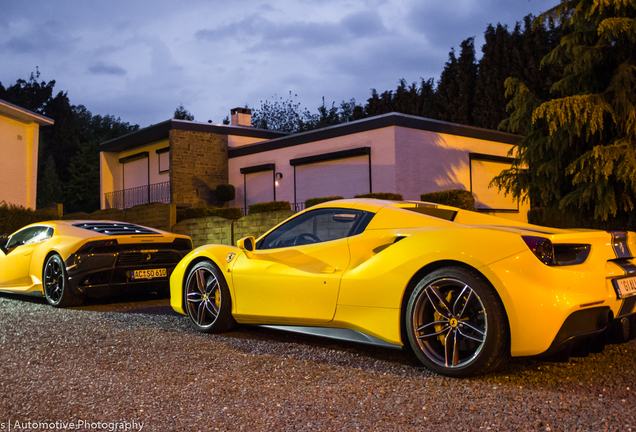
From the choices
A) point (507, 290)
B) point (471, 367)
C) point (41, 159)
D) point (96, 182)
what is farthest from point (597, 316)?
point (41, 159)

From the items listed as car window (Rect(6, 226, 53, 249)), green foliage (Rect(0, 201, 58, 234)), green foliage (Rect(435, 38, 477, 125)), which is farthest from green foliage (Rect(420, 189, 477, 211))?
green foliage (Rect(435, 38, 477, 125))

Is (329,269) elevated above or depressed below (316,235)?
below

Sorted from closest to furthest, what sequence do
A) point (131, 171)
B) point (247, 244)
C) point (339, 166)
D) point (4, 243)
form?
point (247, 244)
point (4, 243)
point (339, 166)
point (131, 171)

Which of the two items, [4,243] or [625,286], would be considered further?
[4,243]

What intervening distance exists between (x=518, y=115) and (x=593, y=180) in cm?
244

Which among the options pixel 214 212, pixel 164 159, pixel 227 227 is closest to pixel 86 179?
pixel 164 159

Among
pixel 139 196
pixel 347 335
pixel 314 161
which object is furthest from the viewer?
pixel 139 196

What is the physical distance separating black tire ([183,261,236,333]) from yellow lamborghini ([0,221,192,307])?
211 cm

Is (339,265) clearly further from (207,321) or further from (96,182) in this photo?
(96,182)

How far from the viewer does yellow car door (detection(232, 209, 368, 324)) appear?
4203 mm

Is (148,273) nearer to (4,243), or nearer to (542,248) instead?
(4,243)

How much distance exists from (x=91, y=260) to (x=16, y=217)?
12.3 metres

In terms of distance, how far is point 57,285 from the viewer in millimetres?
7352

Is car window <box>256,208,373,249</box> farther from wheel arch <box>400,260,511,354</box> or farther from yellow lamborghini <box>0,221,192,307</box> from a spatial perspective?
yellow lamborghini <box>0,221,192,307</box>
